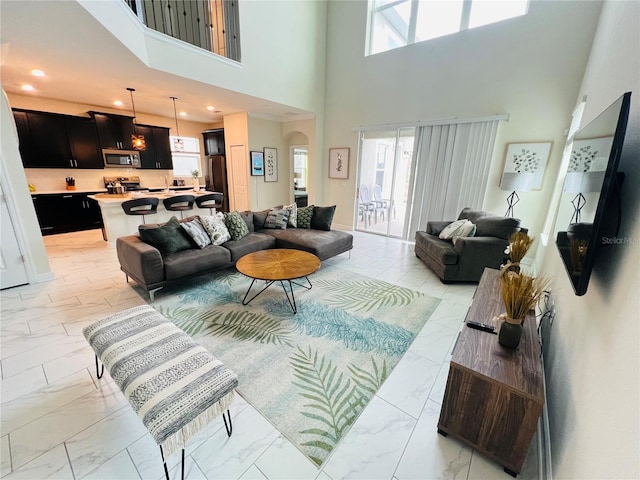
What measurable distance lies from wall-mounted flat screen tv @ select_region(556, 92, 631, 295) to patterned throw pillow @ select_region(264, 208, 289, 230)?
3659mm

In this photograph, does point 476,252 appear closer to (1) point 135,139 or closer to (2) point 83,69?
(2) point 83,69

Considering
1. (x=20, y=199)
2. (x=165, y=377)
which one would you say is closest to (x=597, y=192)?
(x=165, y=377)

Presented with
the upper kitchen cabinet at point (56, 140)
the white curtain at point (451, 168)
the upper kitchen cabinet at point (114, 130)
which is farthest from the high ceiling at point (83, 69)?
the white curtain at point (451, 168)

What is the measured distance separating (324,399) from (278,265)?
59.8 inches

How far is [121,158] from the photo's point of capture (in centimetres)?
650

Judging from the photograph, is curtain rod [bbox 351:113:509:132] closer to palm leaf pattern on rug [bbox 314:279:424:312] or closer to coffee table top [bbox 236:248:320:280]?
palm leaf pattern on rug [bbox 314:279:424:312]

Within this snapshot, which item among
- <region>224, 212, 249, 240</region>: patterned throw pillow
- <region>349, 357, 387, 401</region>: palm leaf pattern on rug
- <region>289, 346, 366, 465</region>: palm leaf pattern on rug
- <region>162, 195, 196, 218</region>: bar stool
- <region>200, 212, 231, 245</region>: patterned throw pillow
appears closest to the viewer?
<region>289, 346, 366, 465</region>: palm leaf pattern on rug

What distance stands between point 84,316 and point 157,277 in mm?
729

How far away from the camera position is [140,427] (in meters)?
1.54

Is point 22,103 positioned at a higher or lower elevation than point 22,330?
higher

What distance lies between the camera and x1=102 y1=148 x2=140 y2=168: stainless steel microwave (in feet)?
20.7

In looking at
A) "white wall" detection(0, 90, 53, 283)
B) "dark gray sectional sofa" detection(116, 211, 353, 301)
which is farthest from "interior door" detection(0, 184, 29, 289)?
"dark gray sectional sofa" detection(116, 211, 353, 301)

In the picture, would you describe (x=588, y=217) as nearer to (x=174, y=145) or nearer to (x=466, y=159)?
(x=466, y=159)

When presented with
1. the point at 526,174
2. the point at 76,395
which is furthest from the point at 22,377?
the point at 526,174
